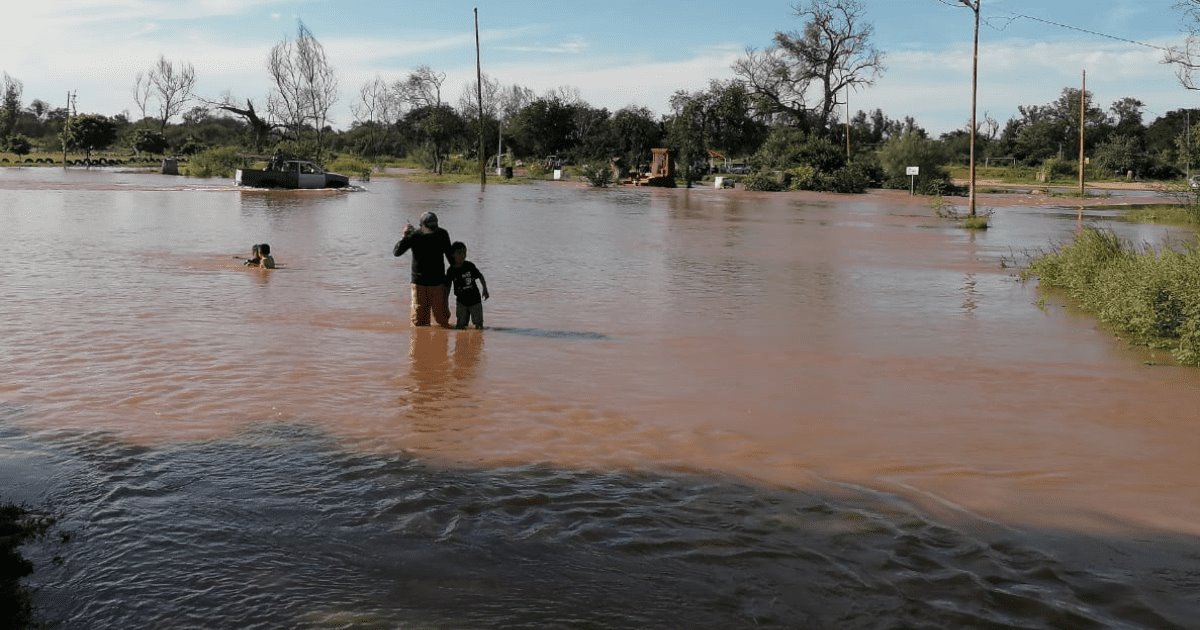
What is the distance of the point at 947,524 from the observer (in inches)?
231

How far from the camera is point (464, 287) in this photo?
1155 cm

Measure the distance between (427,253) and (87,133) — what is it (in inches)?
3527

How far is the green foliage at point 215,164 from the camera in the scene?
214 ft

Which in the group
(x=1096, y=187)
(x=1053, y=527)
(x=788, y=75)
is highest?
(x=788, y=75)

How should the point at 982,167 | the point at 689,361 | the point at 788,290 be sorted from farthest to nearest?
1. the point at 982,167
2. the point at 788,290
3. the point at 689,361

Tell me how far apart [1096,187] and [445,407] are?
62737mm

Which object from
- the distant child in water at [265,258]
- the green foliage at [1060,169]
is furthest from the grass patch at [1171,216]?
the green foliage at [1060,169]

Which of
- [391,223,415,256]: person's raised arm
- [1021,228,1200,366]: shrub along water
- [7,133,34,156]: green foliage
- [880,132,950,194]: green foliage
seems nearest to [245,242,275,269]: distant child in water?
[391,223,415,256]: person's raised arm

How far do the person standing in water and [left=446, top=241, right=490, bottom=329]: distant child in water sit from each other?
0.10 meters

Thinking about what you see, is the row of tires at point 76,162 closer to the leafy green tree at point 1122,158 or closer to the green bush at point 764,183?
the green bush at point 764,183

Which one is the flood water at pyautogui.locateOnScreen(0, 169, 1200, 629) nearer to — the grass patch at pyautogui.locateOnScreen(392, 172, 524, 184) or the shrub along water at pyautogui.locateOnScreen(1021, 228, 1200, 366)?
the shrub along water at pyautogui.locateOnScreen(1021, 228, 1200, 366)

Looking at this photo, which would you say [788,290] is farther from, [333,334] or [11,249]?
[11,249]

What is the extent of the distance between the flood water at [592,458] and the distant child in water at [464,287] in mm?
310


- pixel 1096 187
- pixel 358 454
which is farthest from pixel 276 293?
pixel 1096 187
